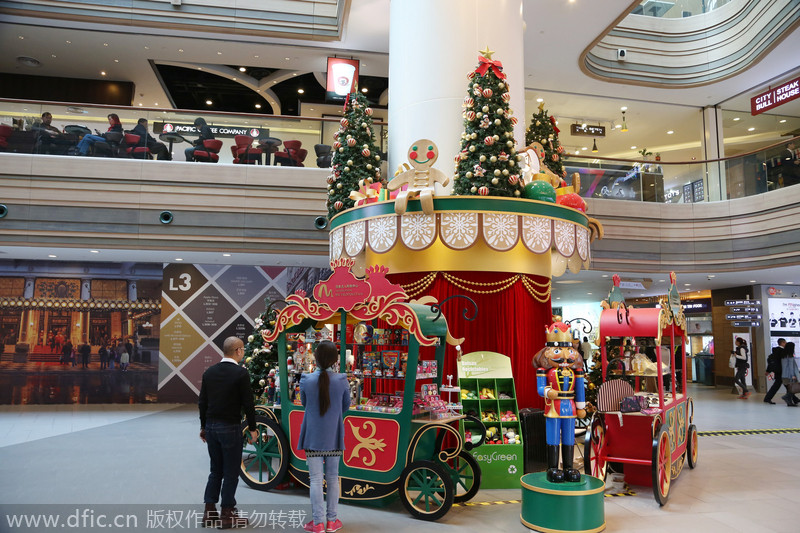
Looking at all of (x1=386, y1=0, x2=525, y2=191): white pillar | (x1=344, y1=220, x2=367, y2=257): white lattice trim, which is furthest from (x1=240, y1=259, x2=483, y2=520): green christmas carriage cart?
(x1=386, y1=0, x2=525, y2=191): white pillar

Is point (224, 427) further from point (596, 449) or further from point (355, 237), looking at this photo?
point (596, 449)

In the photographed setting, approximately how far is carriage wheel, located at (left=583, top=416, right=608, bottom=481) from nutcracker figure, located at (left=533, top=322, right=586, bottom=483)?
1.01 m

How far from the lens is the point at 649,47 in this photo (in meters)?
15.1

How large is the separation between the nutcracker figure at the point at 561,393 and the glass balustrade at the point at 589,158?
22.6 feet

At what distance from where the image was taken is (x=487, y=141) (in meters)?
6.84

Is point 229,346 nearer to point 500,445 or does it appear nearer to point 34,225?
point 500,445

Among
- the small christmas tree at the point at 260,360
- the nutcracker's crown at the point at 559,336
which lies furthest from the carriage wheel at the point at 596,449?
the small christmas tree at the point at 260,360

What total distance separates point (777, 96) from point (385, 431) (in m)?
13.4

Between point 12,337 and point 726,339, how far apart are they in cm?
1867

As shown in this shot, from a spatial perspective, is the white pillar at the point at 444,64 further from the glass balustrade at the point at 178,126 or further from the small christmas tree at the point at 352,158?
the glass balustrade at the point at 178,126

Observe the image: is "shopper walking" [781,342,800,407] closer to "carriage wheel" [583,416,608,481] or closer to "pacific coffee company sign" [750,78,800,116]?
"pacific coffee company sign" [750,78,800,116]

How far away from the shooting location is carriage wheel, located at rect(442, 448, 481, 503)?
5.29 metres

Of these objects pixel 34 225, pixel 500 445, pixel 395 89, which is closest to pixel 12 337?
pixel 34 225

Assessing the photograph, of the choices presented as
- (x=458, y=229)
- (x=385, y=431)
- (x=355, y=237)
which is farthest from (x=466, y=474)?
(x=355, y=237)
